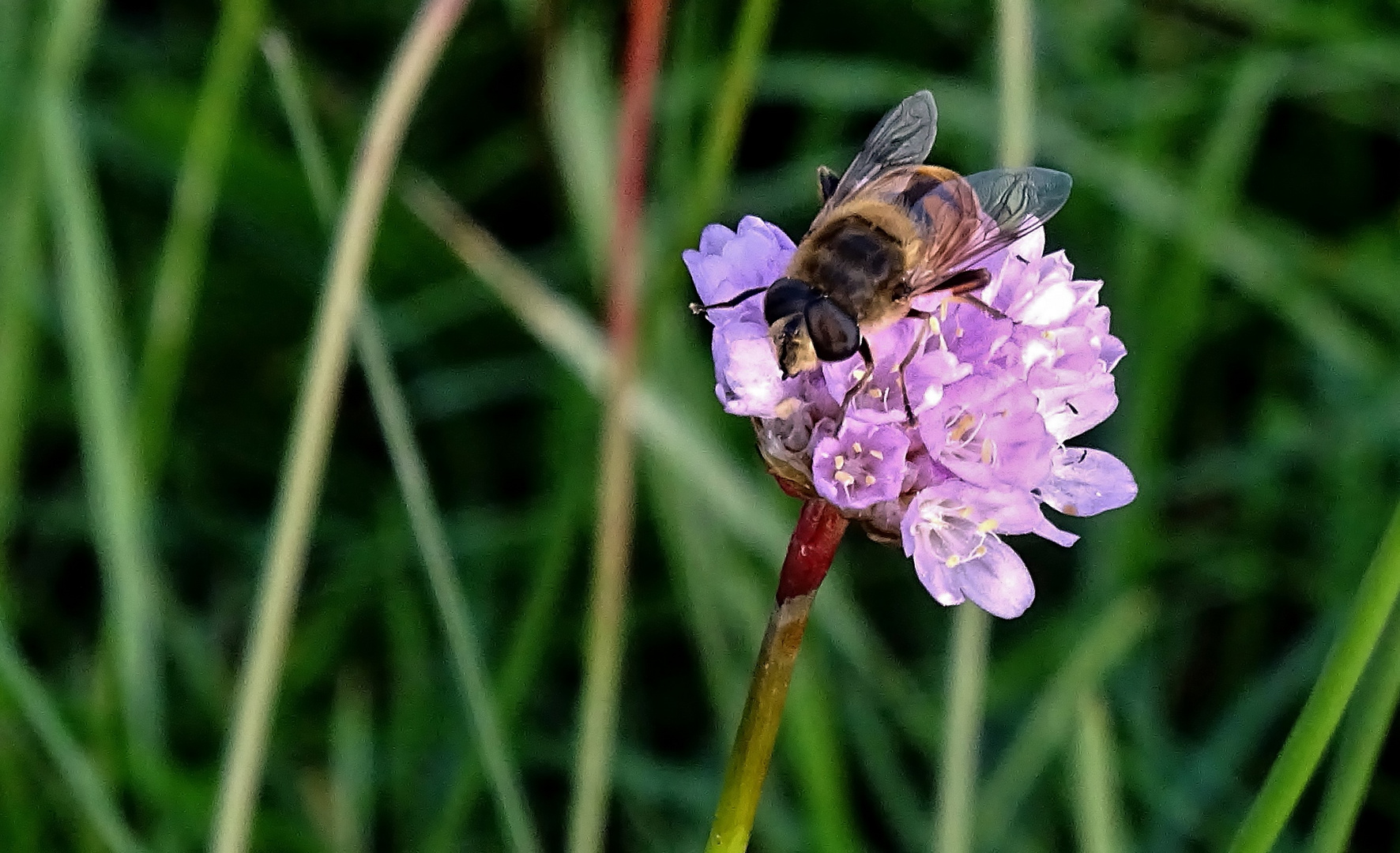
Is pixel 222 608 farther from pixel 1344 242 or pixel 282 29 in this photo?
pixel 1344 242

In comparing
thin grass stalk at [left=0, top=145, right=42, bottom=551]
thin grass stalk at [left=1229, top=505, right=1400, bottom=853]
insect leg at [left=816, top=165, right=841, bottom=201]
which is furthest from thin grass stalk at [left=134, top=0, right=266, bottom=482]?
thin grass stalk at [left=1229, top=505, right=1400, bottom=853]

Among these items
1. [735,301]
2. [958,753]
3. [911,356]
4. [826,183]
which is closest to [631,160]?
[826,183]

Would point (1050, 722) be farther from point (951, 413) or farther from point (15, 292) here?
point (15, 292)

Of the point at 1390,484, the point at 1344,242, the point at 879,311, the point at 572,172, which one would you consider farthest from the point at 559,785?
the point at 1344,242

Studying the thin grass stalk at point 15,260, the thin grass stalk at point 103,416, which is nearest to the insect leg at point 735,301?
the thin grass stalk at point 103,416

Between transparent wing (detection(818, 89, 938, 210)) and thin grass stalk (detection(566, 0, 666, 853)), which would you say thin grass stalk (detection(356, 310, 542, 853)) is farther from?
transparent wing (detection(818, 89, 938, 210))

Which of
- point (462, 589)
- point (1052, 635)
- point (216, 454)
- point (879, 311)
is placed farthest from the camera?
point (216, 454)
